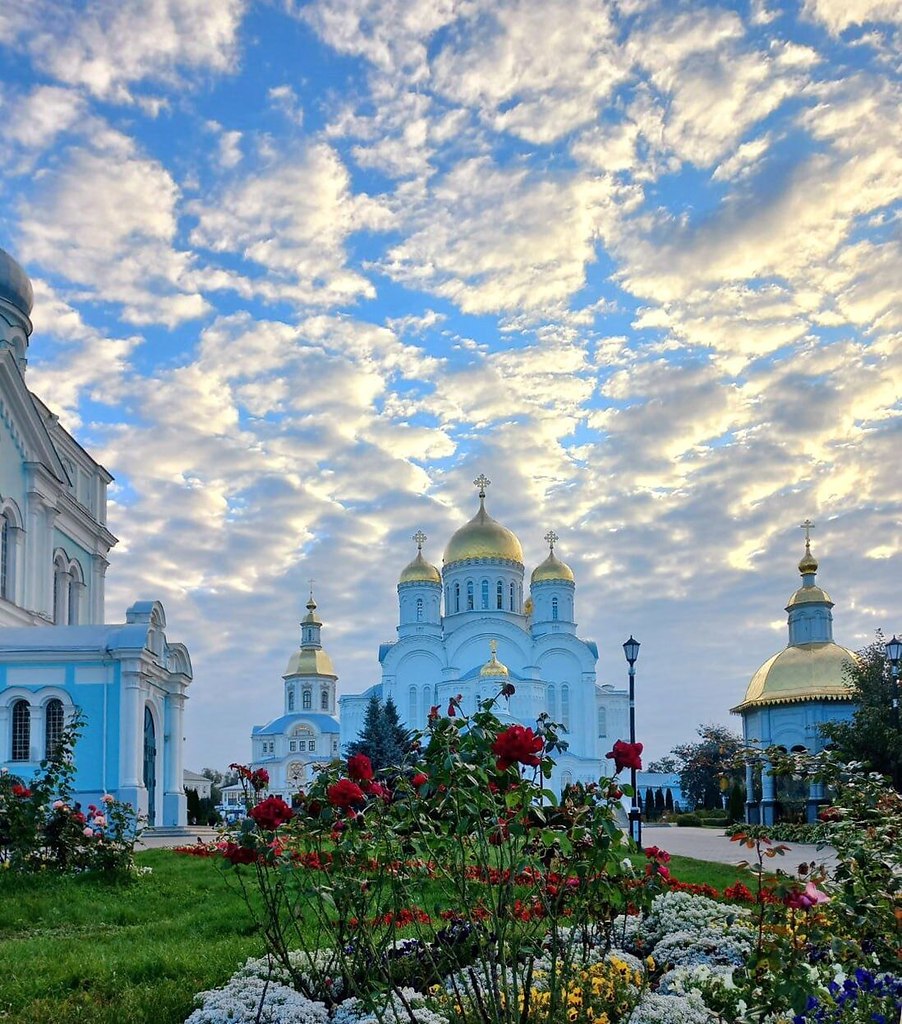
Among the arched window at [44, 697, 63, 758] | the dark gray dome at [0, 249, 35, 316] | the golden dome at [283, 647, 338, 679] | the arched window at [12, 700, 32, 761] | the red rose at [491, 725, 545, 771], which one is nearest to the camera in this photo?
the red rose at [491, 725, 545, 771]

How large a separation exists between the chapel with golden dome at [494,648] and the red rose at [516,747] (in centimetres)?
3923

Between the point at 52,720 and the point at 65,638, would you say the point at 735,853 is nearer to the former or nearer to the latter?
the point at 52,720

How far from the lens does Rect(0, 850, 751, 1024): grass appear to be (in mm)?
6344

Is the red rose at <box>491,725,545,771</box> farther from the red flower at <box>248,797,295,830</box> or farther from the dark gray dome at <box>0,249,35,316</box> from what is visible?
the dark gray dome at <box>0,249,35,316</box>

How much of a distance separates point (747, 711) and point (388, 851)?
30.3 meters

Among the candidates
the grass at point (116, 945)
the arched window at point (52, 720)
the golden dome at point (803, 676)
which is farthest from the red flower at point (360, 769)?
the golden dome at point (803, 676)

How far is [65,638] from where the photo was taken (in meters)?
23.8

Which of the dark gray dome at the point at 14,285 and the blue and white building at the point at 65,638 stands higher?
the dark gray dome at the point at 14,285

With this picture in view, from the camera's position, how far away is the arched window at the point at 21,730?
2286cm

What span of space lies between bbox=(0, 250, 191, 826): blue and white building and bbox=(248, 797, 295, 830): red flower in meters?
18.9

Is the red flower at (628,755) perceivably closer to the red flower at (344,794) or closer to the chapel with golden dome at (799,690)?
the red flower at (344,794)

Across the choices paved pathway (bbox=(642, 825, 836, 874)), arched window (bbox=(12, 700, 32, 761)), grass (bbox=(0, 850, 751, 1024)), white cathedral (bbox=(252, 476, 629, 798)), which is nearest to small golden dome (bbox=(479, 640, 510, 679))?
white cathedral (bbox=(252, 476, 629, 798))

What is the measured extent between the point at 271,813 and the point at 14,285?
26.2 metres

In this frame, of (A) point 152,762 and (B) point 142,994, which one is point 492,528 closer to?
(A) point 152,762
